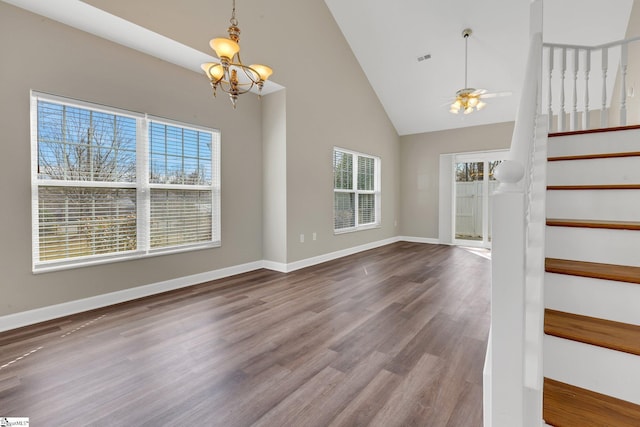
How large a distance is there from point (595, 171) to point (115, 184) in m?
4.04

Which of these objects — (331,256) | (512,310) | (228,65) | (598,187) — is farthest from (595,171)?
(331,256)

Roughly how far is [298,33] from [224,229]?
307cm

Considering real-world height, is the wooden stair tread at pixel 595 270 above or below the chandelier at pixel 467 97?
below

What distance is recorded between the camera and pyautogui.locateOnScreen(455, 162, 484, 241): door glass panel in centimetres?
663

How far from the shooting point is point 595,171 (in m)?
1.81

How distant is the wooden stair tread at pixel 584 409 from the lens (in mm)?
973

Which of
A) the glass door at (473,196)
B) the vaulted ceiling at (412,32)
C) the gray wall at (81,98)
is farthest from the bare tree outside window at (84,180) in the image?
the glass door at (473,196)

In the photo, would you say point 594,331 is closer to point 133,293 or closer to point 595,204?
point 595,204

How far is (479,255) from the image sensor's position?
5566 mm

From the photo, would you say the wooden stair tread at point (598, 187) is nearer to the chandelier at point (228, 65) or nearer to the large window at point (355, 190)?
the chandelier at point (228, 65)

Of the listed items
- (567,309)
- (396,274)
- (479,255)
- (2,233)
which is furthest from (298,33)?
(479,255)

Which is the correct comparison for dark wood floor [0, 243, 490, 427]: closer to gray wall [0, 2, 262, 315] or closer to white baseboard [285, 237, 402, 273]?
gray wall [0, 2, 262, 315]

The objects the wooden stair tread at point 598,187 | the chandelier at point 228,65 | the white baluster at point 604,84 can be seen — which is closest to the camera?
the wooden stair tread at point 598,187

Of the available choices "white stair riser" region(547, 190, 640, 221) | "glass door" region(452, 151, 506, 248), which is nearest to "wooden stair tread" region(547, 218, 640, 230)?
"white stair riser" region(547, 190, 640, 221)
